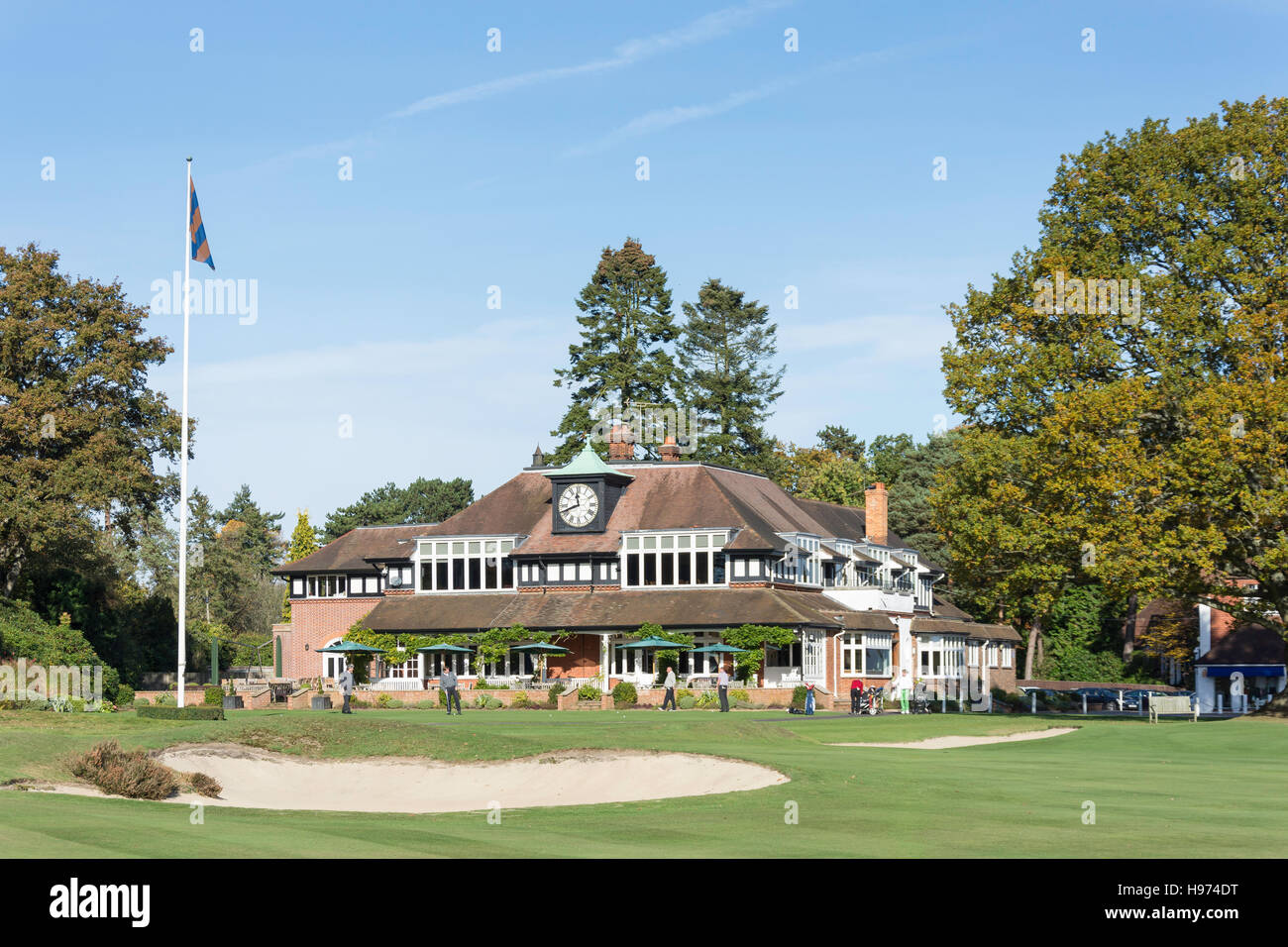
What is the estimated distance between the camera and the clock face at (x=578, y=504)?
73375 millimetres

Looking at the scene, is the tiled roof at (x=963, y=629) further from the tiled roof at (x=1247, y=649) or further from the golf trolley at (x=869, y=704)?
the golf trolley at (x=869, y=704)

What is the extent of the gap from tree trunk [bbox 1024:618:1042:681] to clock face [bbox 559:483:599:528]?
27.1 meters

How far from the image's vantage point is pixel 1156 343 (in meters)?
43.3

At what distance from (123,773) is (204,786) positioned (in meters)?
1.60

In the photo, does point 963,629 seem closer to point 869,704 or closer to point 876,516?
point 876,516

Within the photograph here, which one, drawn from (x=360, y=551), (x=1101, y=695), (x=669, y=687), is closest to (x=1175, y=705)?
(x=1101, y=695)

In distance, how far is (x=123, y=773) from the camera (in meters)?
21.6

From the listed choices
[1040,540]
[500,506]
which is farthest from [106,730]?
[500,506]

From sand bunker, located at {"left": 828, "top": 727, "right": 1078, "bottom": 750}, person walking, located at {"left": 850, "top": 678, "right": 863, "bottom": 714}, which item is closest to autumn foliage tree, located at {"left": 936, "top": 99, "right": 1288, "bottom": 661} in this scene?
sand bunker, located at {"left": 828, "top": 727, "right": 1078, "bottom": 750}

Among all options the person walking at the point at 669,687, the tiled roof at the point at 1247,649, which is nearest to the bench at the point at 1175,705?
the tiled roof at the point at 1247,649

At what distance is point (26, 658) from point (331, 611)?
2826 centimetres

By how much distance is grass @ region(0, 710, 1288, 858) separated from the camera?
14.9 meters

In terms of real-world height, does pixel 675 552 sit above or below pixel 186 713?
above

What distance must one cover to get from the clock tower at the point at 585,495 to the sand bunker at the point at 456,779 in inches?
1832
